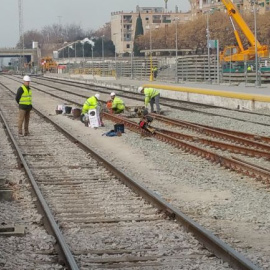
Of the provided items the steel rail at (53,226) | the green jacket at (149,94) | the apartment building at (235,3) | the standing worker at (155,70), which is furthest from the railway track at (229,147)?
the apartment building at (235,3)

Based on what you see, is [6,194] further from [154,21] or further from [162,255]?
[154,21]

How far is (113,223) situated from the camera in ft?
30.6

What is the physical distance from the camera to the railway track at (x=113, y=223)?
7410 mm

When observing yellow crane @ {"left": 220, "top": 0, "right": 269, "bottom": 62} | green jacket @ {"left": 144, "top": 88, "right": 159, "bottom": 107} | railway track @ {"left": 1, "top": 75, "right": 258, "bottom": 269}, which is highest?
yellow crane @ {"left": 220, "top": 0, "right": 269, "bottom": 62}

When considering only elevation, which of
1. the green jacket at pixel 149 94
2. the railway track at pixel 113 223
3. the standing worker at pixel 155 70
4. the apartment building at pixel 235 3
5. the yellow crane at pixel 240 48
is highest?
the apartment building at pixel 235 3

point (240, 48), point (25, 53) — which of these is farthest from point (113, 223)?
point (25, 53)

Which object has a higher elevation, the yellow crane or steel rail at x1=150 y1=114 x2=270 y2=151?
the yellow crane

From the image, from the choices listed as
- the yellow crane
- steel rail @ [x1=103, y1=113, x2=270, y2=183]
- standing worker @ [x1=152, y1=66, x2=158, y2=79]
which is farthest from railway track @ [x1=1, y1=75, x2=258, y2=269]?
standing worker @ [x1=152, y1=66, x2=158, y2=79]

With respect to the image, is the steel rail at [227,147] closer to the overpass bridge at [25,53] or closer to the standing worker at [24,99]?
the standing worker at [24,99]

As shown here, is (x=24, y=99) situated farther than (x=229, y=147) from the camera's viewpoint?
Yes

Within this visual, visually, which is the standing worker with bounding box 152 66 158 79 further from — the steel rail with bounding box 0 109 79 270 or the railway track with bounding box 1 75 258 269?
the steel rail with bounding box 0 109 79 270

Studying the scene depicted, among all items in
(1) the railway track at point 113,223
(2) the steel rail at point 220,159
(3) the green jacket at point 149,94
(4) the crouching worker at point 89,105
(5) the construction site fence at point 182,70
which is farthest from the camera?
(5) the construction site fence at point 182,70

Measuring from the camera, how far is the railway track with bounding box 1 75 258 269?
292 inches

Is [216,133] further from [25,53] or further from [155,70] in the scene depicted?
[25,53]
